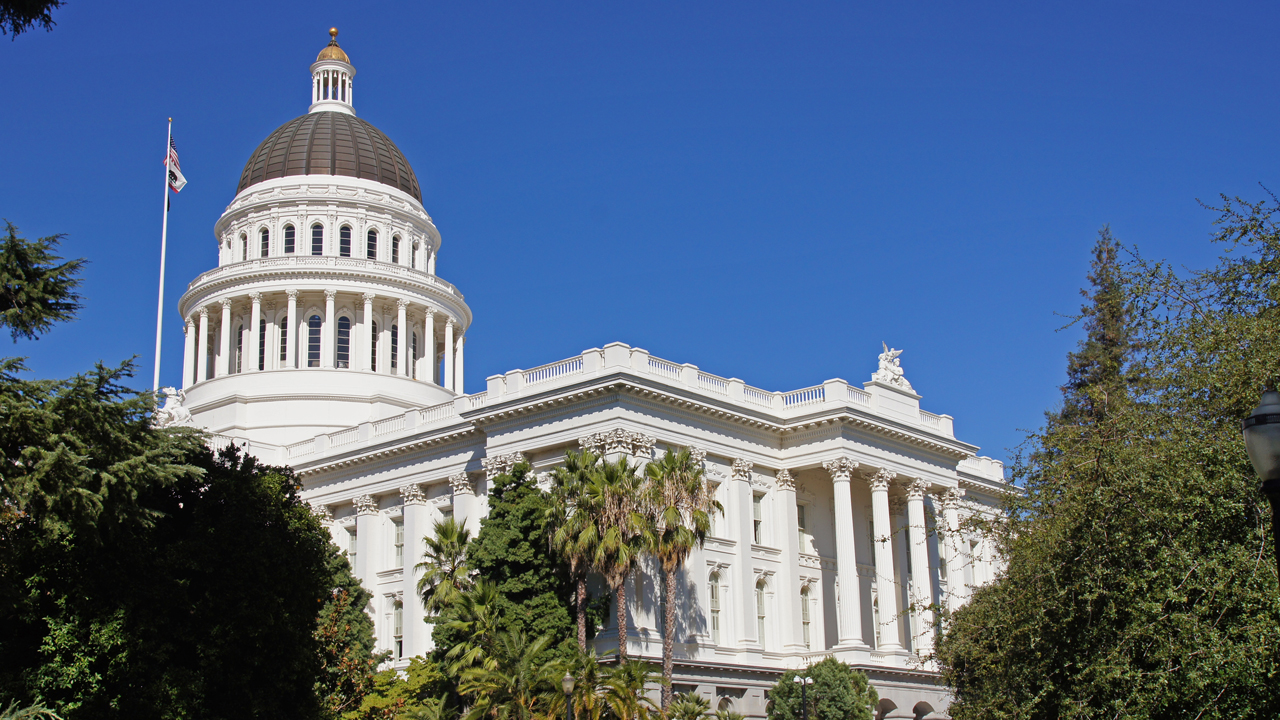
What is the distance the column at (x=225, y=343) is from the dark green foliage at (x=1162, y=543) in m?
58.5

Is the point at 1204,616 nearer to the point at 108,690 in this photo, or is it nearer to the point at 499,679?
the point at 108,690

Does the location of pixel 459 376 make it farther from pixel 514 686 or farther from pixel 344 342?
pixel 514 686

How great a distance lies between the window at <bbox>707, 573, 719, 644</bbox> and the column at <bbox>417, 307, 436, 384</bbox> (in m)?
28.8

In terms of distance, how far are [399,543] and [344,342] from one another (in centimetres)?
1919

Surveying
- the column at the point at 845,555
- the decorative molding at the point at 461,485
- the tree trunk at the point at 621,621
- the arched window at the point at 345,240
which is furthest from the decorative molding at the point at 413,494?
the arched window at the point at 345,240

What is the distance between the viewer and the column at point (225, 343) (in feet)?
248

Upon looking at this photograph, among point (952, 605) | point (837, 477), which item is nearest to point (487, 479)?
point (837, 477)

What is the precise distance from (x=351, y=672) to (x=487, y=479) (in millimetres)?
10556

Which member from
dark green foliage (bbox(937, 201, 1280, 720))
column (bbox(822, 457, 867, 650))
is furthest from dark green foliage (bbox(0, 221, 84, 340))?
column (bbox(822, 457, 867, 650))

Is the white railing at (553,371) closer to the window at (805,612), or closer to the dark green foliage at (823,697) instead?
the window at (805,612)


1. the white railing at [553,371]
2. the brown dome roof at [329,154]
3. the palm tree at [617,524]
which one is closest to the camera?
the palm tree at [617,524]

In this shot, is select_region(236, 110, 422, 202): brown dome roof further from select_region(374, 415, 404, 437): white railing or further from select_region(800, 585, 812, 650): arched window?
select_region(800, 585, 812, 650): arched window

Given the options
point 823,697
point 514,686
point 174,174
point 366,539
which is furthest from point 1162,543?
point 174,174

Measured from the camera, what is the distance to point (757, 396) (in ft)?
187
